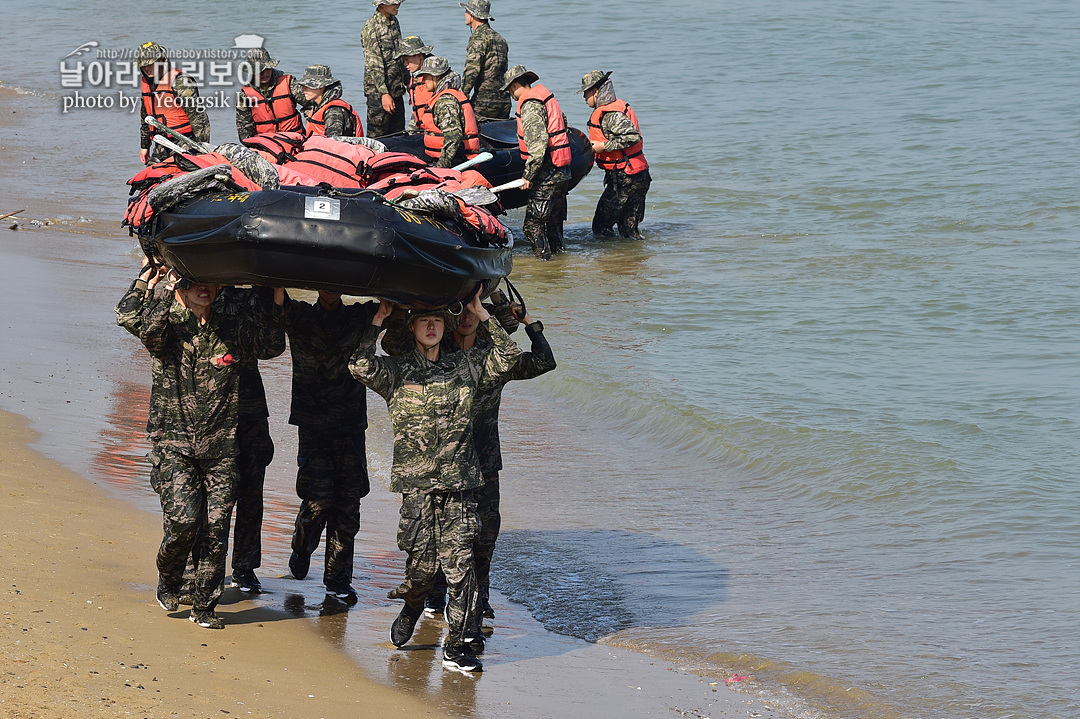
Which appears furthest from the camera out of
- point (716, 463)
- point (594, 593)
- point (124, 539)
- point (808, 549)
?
point (716, 463)

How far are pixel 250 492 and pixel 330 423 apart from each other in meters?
0.49

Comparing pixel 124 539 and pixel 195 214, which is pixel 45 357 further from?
pixel 195 214

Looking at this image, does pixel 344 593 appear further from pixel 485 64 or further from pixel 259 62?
pixel 485 64

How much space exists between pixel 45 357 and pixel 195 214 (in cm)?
449

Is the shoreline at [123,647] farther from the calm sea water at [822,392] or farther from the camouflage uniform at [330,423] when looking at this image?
the calm sea water at [822,392]

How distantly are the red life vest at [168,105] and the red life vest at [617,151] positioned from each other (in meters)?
4.30

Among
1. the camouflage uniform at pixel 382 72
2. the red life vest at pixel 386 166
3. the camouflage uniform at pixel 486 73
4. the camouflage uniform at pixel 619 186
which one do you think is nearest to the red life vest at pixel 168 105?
the camouflage uniform at pixel 382 72

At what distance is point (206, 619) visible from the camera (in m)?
5.11

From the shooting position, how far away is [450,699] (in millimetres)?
4797

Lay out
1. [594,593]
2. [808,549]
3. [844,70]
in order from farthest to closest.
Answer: [844,70] < [808,549] < [594,593]

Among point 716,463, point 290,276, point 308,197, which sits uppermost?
point 308,197

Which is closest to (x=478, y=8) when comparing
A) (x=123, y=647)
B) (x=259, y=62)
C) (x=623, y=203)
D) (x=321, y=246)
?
(x=259, y=62)

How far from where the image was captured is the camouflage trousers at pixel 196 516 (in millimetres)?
5148

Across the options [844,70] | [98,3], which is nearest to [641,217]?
[844,70]
